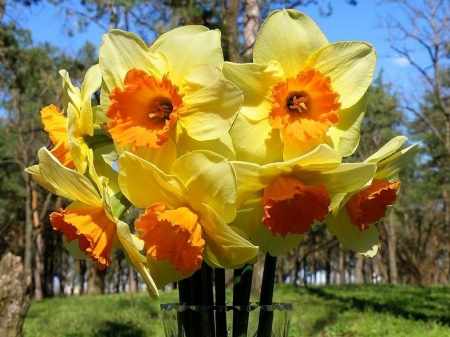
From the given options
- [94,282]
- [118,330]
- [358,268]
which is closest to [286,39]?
[118,330]

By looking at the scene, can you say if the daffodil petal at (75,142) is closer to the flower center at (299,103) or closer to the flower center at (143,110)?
the flower center at (143,110)

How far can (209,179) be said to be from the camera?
1.96 feet

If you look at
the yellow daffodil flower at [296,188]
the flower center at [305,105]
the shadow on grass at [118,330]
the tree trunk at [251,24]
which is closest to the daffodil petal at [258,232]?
the yellow daffodil flower at [296,188]

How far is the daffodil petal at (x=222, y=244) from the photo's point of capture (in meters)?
0.59

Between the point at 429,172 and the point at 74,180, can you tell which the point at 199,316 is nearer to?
the point at 74,180

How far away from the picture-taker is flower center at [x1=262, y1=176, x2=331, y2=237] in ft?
1.90

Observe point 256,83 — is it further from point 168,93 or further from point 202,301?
point 202,301

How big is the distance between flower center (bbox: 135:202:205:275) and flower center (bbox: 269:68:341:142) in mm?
162

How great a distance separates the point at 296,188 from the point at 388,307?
204 inches

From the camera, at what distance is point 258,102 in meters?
0.67

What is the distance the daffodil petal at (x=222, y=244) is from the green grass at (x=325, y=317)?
345 centimetres

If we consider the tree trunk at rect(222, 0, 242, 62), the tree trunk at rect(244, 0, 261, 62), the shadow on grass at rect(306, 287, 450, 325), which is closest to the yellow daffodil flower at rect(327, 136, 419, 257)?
the shadow on grass at rect(306, 287, 450, 325)

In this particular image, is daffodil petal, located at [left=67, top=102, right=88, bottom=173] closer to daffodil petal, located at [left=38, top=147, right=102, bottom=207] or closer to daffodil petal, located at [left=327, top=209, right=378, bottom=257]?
daffodil petal, located at [left=38, top=147, right=102, bottom=207]

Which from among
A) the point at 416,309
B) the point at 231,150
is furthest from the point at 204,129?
the point at 416,309
